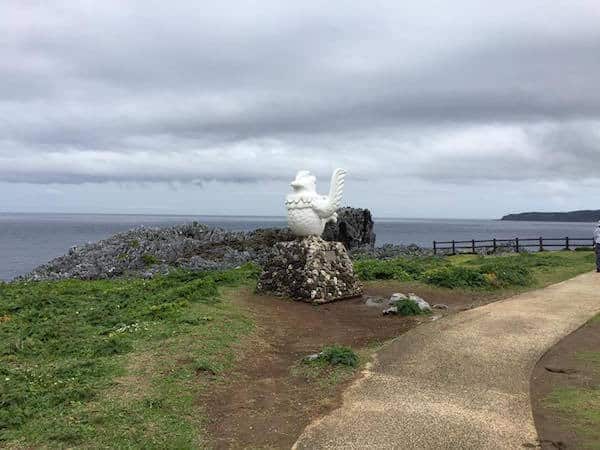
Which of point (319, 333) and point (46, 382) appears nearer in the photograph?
point (46, 382)

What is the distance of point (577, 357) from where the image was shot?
8.47 meters

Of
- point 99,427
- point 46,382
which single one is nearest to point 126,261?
point 46,382

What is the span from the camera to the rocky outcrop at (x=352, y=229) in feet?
128

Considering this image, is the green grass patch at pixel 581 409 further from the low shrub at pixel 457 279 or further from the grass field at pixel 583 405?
the low shrub at pixel 457 279

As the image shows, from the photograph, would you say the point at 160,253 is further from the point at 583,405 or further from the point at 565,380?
the point at 583,405

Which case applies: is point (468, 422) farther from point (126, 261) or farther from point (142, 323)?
point (126, 261)

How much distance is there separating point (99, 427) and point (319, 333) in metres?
5.51

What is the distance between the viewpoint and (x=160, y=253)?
90.1ft

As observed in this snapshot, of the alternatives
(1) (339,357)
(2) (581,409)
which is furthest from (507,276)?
(2) (581,409)

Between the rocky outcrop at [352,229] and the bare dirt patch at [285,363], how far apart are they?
23432 mm

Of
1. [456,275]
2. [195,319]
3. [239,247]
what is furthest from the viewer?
[239,247]

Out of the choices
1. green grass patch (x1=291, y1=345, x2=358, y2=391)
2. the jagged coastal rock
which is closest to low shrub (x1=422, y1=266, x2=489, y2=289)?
green grass patch (x1=291, y1=345, x2=358, y2=391)

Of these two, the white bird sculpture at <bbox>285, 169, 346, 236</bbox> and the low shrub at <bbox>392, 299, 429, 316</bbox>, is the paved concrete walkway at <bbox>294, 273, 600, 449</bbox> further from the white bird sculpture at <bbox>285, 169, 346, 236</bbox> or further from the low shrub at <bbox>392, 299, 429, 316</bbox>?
the white bird sculpture at <bbox>285, 169, 346, 236</bbox>

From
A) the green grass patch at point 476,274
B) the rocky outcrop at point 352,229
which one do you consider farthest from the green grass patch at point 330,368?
the rocky outcrop at point 352,229
